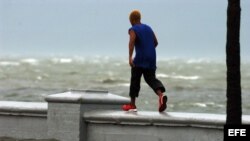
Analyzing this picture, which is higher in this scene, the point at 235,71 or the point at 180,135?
the point at 235,71

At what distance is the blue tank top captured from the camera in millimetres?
12234

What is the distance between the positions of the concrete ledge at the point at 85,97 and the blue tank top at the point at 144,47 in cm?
62

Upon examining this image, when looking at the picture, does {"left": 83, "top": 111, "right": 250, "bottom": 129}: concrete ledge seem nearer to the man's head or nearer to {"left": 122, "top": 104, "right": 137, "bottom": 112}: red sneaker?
{"left": 122, "top": 104, "right": 137, "bottom": 112}: red sneaker

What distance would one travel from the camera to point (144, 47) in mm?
12250

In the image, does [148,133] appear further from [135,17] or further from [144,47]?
[135,17]

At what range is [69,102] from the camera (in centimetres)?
1214

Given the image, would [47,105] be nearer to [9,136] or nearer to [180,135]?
[9,136]

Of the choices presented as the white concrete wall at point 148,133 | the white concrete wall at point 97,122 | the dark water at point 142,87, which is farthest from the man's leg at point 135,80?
the dark water at point 142,87

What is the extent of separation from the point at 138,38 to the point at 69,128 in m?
1.56

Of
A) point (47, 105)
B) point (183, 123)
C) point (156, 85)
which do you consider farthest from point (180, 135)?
point (47, 105)

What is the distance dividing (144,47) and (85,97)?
107 centimetres

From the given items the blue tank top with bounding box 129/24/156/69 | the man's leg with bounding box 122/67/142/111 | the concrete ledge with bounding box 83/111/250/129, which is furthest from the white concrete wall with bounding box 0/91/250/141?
the blue tank top with bounding box 129/24/156/69

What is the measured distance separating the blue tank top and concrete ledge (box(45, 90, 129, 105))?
2.04 ft

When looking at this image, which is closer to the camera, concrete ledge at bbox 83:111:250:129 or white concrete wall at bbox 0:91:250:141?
concrete ledge at bbox 83:111:250:129
